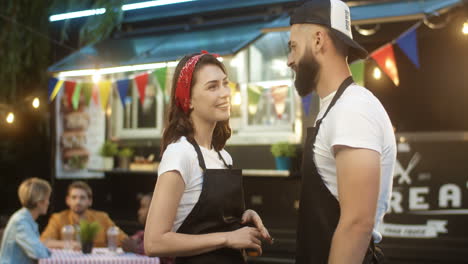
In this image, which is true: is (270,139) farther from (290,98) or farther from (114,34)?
(114,34)

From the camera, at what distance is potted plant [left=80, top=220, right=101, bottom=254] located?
5641 mm

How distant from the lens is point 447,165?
7.27 m

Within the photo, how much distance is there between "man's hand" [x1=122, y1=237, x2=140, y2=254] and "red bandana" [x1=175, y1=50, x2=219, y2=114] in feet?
11.5

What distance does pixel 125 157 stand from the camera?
9.70 m

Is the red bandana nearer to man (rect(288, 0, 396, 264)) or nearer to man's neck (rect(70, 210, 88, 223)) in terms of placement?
man (rect(288, 0, 396, 264))

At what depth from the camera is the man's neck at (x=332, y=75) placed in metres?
2.13

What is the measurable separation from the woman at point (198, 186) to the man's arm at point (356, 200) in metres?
0.52

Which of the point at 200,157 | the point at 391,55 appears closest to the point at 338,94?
the point at 200,157

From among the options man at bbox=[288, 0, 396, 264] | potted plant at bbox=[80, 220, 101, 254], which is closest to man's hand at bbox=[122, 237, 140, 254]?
potted plant at bbox=[80, 220, 101, 254]

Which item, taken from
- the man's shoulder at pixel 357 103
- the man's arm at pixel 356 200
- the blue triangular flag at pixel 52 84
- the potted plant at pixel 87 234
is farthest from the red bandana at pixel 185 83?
the blue triangular flag at pixel 52 84

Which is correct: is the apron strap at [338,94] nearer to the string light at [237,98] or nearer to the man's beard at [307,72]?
the man's beard at [307,72]

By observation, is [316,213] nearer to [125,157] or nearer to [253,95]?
[253,95]

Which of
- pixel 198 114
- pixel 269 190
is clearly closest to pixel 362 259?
pixel 198 114

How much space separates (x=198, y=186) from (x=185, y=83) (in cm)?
45
